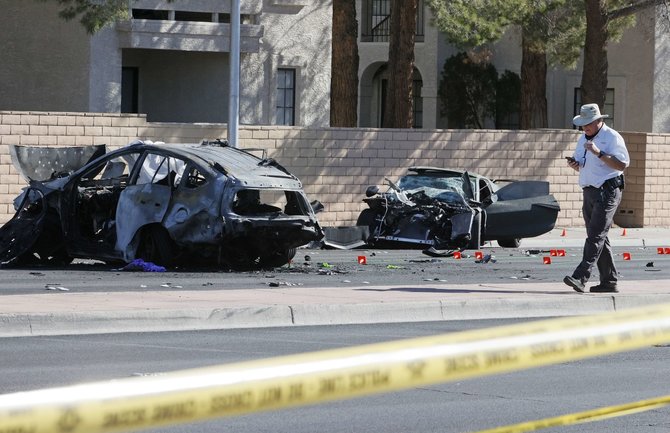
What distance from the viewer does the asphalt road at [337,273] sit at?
1489 centimetres

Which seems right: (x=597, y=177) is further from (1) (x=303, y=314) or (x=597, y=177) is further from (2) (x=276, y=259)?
(2) (x=276, y=259)

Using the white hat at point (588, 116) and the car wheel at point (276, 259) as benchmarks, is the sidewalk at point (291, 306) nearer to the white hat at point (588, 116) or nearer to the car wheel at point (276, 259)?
the white hat at point (588, 116)

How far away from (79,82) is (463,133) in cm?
880

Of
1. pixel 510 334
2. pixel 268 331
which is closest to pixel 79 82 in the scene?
pixel 268 331

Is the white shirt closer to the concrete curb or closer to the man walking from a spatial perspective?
the man walking

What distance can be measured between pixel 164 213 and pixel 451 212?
19.6 feet

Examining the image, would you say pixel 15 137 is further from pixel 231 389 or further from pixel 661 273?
pixel 231 389

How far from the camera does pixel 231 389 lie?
88.4 inches

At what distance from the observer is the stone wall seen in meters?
23.2

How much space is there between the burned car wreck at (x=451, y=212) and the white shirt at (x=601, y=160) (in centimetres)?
681

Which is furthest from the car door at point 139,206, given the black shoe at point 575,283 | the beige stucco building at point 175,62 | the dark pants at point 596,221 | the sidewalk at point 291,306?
the beige stucco building at point 175,62

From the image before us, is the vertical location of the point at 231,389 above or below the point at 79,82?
below

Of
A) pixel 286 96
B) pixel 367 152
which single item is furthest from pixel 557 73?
pixel 367 152

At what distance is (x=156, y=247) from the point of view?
16.5m
